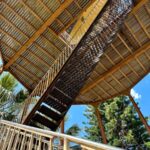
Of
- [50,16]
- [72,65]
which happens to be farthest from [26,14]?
[72,65]

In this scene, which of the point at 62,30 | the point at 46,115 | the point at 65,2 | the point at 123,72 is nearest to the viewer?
the point at 46,115

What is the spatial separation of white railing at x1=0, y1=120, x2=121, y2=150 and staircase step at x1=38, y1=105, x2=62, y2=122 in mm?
1726

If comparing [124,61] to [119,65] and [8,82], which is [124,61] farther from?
[8,82]

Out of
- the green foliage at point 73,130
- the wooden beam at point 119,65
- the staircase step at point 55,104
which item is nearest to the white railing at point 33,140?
the staircase step at point 55,104

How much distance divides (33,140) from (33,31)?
5.93m

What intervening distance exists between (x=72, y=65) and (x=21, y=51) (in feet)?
11.3

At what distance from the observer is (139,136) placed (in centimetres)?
1748

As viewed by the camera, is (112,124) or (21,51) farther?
(112,124)

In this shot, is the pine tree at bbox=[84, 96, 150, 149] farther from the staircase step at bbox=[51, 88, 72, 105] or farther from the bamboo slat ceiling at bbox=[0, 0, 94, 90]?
the staircase step at bbox=[51, 88, 72, 105]

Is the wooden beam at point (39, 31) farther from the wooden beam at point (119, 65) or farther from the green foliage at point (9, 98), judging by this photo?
the wooden beam at point (119, 65)

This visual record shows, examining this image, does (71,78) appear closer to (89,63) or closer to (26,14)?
(89,63)

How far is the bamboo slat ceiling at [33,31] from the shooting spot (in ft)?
26.7

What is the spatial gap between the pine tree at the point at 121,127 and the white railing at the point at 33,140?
46.1 ft

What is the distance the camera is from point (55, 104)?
6301 mm
